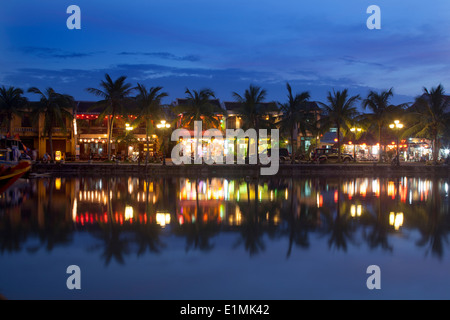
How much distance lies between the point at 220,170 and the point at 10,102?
68.1 feet

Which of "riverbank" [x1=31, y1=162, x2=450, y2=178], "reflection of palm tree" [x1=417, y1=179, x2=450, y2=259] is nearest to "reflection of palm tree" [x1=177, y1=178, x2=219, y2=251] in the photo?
"reflection of palm tree" [x1=417, y1=179, x2=450, y2=259]

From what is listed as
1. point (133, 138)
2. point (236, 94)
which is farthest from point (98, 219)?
point (133, 138)

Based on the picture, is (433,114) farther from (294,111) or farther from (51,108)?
(51,108)

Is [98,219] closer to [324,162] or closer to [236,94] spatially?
[236,94]

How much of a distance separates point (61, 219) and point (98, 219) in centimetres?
101

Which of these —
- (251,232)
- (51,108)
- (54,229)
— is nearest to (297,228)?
(251,232)

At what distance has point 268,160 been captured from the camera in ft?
129

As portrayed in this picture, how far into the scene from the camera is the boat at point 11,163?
34.2ft

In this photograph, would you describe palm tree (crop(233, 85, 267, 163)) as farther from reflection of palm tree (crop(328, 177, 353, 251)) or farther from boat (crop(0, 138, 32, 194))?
reflection of palm tree (crop(328, 177, 353, 251))

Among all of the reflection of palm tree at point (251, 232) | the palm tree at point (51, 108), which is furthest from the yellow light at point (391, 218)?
the palm tree at point (51, 108)

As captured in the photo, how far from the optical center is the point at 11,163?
24.5 m

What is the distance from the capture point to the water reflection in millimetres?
8906

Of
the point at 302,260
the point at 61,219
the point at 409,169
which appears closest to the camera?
the point at 302,260

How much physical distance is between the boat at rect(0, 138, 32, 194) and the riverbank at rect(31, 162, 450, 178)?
3.95m
